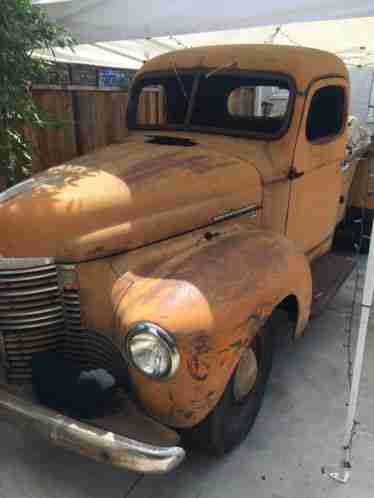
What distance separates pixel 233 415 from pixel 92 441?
35.5 inches

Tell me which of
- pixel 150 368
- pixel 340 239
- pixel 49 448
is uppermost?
pixel 150 368

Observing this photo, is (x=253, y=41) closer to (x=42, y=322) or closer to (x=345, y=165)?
A: (x=345, y=165)

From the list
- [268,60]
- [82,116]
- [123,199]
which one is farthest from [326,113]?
[82,116]

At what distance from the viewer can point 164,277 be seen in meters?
1.93

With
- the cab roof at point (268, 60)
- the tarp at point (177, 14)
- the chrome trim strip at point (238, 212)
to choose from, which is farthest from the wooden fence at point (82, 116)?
the chrome trim strip at point (238, 212)

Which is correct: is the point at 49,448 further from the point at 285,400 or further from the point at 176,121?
the point at 176,121

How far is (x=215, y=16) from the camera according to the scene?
11.4 feet

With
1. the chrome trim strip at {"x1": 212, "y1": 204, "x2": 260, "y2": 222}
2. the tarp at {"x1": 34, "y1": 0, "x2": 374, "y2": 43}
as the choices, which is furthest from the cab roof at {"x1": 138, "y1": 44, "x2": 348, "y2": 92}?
the chrome trim strip at {"x1": 212, "y1": 204, "x2": 260, "y2": 222}

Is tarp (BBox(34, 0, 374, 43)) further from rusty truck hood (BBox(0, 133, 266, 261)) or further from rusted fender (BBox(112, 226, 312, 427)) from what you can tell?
rusted fender (BBox(112, 226, 312, 427))

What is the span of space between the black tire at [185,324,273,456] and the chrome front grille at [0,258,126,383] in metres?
0.52

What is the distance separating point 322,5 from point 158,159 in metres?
1.85

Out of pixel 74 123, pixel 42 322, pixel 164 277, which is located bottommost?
pixel 42 322

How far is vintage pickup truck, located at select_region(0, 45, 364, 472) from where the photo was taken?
1.72 m

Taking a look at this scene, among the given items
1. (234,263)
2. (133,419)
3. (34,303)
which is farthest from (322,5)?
(133,419)
